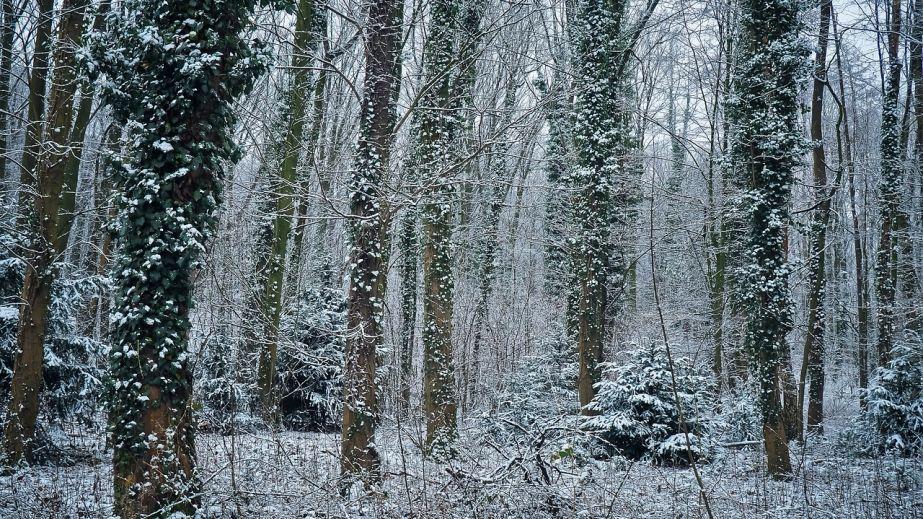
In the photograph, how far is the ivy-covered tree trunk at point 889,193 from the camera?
14672 millimetres

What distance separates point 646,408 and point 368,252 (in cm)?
641

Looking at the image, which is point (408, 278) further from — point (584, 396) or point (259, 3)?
point (259, 3)

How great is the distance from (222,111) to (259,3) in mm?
1674

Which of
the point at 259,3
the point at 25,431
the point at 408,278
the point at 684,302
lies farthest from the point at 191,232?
the point at 684,302

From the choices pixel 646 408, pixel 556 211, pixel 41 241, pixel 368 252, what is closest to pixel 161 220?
pixel 368 252

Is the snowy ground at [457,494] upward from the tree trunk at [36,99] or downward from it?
downward

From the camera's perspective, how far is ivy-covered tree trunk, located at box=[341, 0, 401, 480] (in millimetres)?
7555

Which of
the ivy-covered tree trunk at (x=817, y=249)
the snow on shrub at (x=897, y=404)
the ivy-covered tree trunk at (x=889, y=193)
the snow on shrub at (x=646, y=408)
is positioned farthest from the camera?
the ivy-covered tree trunk at (x=889, y=193)

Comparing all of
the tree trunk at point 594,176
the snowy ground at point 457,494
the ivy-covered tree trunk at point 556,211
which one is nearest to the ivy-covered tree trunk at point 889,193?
the snowy ground at point 457,494

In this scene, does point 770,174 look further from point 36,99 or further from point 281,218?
point 36,99

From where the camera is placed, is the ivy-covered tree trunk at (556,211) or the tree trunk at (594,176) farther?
the ivy-covered tree trunk at (556,211)

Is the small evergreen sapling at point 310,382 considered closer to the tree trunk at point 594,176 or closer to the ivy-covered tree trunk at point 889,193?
the tree trunk at point 594,176

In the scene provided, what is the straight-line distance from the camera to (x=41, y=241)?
26.7 ft

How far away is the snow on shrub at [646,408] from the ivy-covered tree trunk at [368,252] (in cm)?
459
